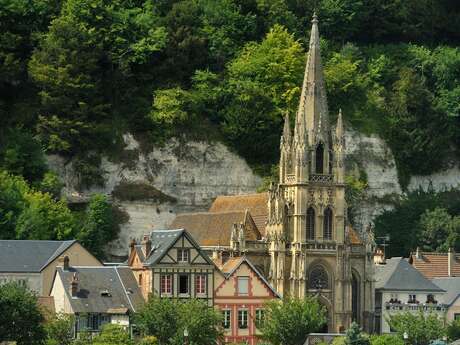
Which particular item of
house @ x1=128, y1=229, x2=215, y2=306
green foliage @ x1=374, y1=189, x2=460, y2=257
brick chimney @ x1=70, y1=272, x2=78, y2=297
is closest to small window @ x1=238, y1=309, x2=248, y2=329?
house @ x1=128, y1=229, x2=215, y2=306

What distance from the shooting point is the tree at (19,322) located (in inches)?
4063

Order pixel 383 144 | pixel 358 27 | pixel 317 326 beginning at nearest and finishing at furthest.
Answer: pixel 317 326 < pixel 383 144 < pixel 358 27

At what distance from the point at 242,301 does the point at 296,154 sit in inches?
451

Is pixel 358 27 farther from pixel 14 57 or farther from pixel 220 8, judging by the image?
pixel 14 57

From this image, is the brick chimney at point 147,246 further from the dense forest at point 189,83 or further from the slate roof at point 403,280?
the slate roof at point 403,280

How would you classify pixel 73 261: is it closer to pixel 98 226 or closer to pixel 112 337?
pixel 98 226

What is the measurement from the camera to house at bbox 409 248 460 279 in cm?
13512

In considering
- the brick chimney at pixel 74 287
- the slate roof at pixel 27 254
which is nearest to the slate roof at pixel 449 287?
the slate roof at pixel 27 254

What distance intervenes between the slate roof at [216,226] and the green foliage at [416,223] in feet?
56.0

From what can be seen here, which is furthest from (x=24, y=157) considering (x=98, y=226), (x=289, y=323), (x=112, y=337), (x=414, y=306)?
(x=112, y=337)

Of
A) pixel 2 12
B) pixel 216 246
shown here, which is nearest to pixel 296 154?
pixel 216 246

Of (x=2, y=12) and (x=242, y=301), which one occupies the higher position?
(x=2, y=12)

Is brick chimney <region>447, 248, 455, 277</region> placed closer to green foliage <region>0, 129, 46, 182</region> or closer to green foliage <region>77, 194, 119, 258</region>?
green foliage <region>77, 194, 119, 258</region>

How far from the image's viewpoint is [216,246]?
12644cm
